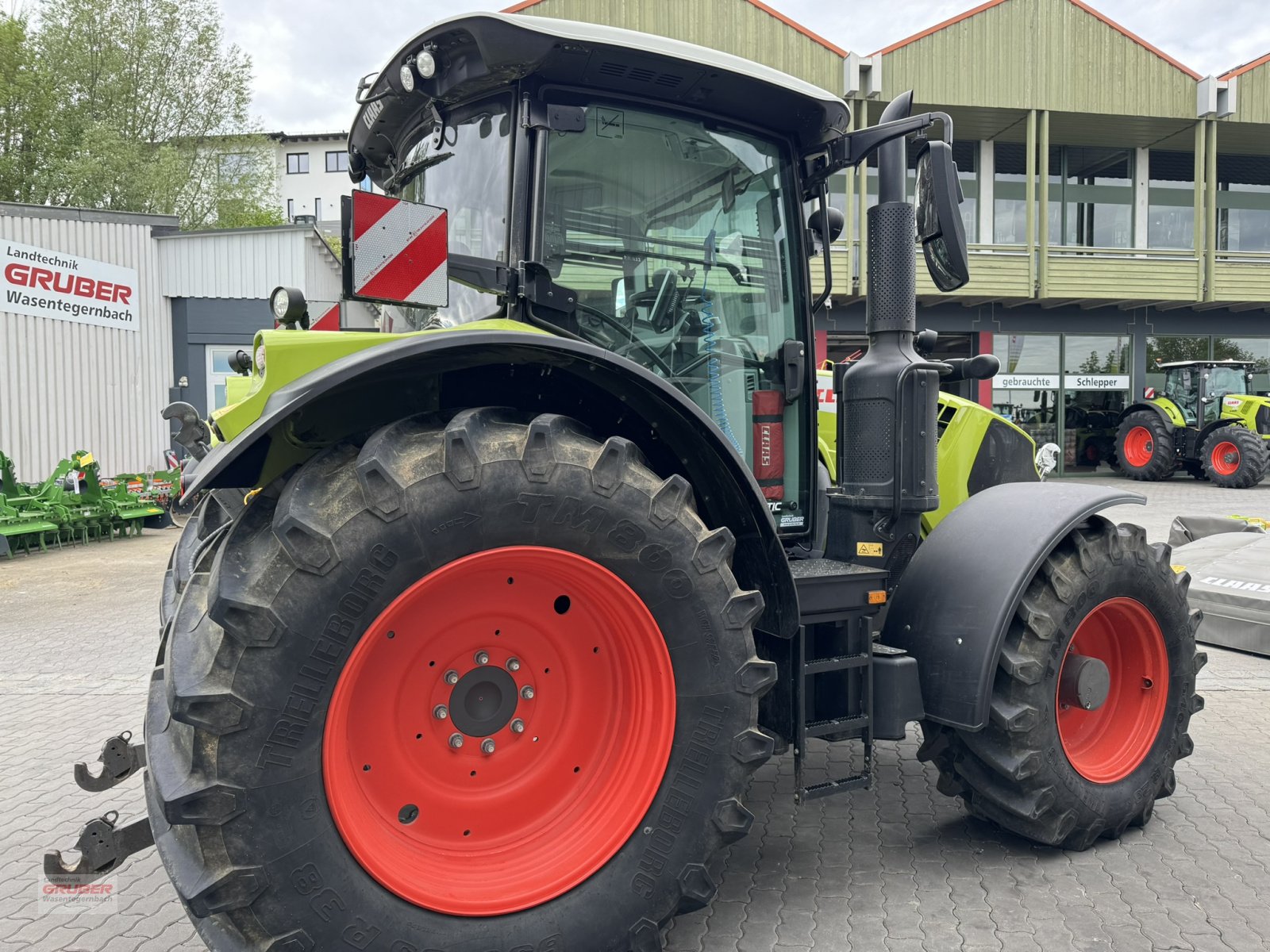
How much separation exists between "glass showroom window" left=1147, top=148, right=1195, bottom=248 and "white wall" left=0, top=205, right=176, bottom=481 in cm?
2094

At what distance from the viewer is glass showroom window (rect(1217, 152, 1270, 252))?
22.8 metres

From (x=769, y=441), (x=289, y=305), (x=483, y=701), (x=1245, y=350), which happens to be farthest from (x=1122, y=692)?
(x=1245, y=350)

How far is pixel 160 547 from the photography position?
12.3 m

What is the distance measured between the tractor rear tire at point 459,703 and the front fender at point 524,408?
14 cm

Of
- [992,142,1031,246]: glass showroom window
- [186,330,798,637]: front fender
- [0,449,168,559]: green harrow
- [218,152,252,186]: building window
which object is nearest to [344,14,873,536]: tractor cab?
[186,330,798,637]: front fender

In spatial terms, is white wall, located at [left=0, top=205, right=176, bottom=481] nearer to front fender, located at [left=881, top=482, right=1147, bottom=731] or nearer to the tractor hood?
the tractor hood

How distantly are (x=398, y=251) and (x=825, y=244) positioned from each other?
67.1 inches

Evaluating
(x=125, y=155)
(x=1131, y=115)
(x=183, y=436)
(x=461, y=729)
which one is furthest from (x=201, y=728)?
(x=125, y=155)

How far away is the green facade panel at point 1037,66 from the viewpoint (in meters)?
19.5

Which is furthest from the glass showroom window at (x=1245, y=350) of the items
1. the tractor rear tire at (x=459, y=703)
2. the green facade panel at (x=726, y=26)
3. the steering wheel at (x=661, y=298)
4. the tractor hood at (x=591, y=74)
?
the tractor rear tire at (x=459, y=703)

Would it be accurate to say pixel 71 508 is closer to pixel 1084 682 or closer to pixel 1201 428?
pixel 1084 682

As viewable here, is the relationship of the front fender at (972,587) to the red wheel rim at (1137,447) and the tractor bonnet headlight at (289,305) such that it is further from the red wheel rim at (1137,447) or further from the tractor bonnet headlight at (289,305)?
the red wheel rim at (1137,447)

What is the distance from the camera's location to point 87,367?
1667cm

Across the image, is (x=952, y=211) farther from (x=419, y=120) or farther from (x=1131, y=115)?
(x=1131, y=115)
